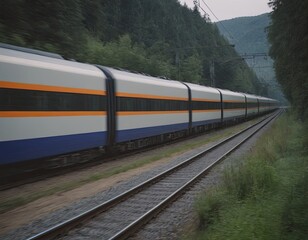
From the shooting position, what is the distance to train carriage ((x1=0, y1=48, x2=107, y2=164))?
11.1 metres

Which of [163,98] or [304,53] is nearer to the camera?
[304,53]

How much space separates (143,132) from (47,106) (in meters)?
8.14

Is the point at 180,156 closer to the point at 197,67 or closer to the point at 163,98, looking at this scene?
the point at 163,98

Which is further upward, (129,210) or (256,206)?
(256,206)

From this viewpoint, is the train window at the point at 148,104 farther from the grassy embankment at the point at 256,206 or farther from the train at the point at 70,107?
the grassy embankment at the point at 256,206

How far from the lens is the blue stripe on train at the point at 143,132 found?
17992 millimetres

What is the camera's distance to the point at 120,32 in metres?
77.1

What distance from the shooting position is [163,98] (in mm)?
23156

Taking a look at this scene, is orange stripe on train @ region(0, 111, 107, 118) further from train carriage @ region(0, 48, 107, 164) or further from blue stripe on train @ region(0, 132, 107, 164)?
blue stripe on train @ region(0, 132, 107, 164)

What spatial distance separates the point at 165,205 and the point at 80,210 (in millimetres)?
1768

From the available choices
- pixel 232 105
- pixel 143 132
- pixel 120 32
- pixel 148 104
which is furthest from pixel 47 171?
pixel 120 32

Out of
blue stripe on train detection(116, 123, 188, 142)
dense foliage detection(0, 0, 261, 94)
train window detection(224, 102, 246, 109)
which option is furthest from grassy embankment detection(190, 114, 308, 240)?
train window detection(224, 102, 246, 109)

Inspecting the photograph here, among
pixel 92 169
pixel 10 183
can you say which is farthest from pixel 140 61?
pixel 10 183

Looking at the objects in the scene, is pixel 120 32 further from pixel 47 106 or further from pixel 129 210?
pixel 129 210
